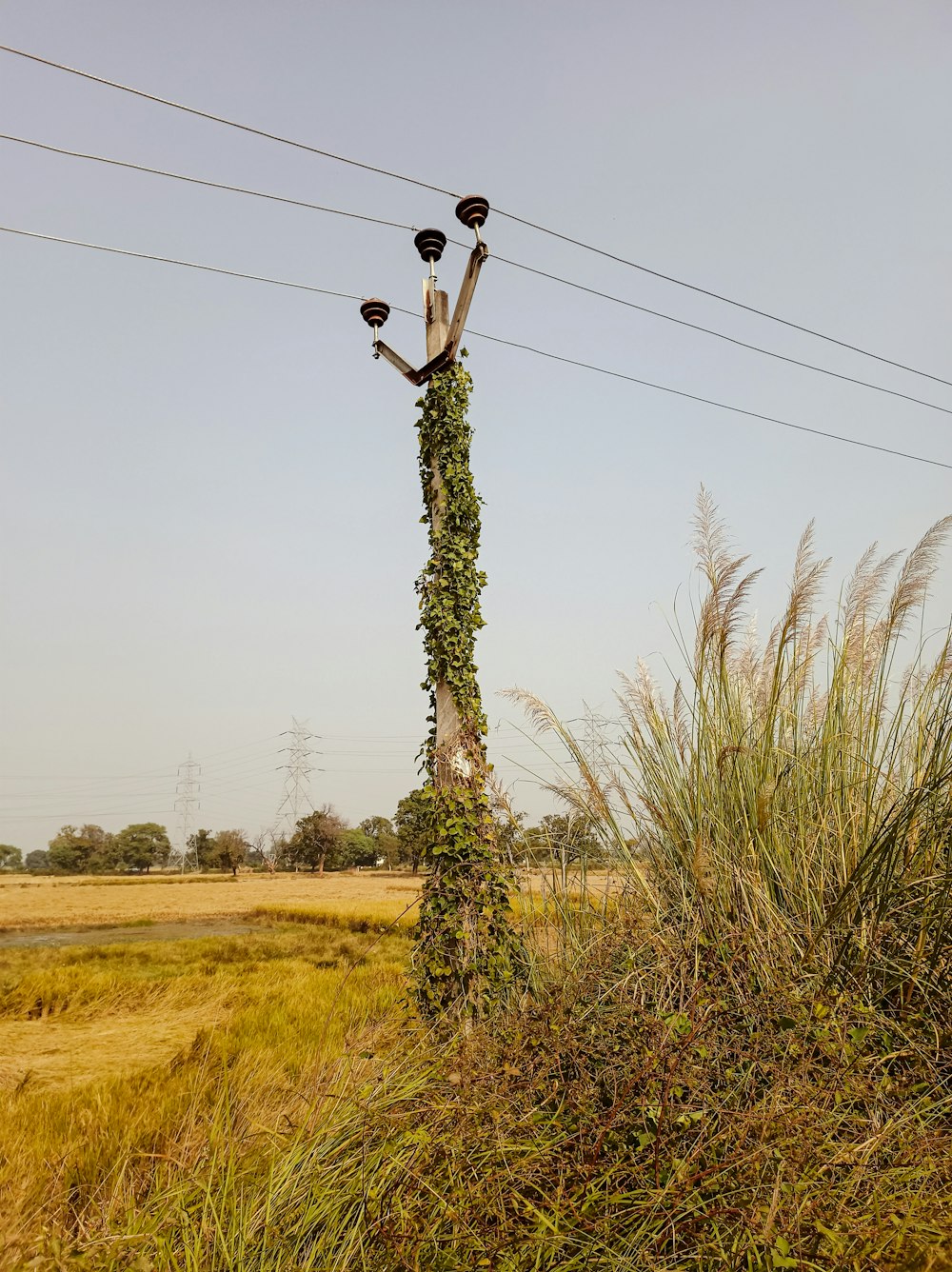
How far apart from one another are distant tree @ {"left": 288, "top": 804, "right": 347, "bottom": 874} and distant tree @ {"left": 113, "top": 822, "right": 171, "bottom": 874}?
19857 mm

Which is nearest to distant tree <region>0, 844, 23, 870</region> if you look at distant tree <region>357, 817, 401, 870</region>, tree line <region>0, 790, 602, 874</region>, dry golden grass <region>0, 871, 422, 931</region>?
tree line <region>0, 790, 602, 874</region>

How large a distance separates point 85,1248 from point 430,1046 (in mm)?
1224

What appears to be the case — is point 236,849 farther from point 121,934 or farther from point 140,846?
point 121,934

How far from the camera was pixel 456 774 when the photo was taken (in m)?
3.57

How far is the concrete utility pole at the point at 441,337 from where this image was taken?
366 cm

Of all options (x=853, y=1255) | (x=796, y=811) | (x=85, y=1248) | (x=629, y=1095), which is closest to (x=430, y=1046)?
(x=629, y=1095)

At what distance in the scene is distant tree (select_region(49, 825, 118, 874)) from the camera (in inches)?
2746

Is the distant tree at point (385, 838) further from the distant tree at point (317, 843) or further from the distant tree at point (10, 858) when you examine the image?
the distant tree at point (10, 858)

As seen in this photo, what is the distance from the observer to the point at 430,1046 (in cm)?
233

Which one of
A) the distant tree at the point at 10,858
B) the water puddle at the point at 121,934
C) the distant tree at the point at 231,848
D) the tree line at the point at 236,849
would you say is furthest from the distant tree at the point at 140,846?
the water puddle at the point at 121,934

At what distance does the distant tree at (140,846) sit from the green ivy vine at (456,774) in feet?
265

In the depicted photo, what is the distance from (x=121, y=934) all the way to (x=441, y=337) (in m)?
15.9

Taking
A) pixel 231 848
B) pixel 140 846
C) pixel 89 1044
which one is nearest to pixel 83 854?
pixel 140 846

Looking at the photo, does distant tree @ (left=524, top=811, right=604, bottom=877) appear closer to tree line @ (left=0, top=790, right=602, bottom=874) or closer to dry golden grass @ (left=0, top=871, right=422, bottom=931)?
dry golden grass @ (left=0, top=871, right=422, bottom=931)
